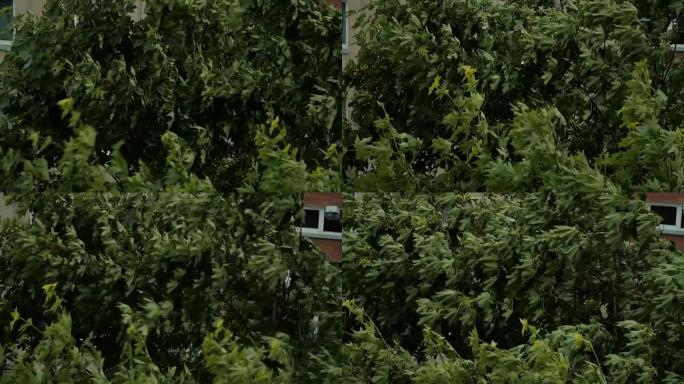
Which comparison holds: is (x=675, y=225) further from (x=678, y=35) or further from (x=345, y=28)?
(x=345, y=28)

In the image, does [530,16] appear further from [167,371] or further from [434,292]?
[167,371]

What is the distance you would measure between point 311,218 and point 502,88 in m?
0.75

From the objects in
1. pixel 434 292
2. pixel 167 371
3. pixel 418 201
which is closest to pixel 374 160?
pixel 418 201

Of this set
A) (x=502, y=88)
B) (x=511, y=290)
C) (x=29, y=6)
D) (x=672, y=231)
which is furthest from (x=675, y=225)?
(x=29, y=6)

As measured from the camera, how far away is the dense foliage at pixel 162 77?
3105 millimetres

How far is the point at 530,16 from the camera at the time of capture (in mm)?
3213

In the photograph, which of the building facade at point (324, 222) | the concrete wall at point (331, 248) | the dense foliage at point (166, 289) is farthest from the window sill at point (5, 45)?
the concrete wall at point (331, 248)

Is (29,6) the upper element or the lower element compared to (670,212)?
upper

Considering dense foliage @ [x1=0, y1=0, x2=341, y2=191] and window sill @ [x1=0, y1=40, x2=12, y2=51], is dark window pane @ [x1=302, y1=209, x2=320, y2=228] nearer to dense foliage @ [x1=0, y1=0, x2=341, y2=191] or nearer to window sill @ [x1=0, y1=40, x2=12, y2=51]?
dense foliage @ [x1=0, y1=0, x2=341, y2=191]

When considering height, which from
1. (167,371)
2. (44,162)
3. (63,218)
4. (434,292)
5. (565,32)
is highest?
(565,32)

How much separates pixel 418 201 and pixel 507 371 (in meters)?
0.62

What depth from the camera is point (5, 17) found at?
3090 mm

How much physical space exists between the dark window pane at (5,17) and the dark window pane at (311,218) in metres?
1.07

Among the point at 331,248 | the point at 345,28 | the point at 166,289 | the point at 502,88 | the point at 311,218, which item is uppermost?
the point at 345,28
